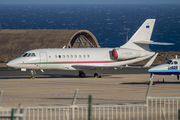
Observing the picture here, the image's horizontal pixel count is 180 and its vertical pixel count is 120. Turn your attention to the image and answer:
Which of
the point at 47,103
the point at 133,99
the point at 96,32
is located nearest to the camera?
the point at 47,103

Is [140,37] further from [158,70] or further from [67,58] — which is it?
[158,70]

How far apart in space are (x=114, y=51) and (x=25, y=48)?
21.1m

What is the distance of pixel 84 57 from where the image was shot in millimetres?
32094

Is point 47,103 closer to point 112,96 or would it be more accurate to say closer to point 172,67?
point 112,96

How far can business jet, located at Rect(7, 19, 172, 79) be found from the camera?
30.8m

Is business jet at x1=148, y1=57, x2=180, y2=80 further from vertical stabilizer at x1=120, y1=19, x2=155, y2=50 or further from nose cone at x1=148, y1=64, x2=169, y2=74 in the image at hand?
vertical stabilizer at x1=120, y1=19, x2=155, y2=50

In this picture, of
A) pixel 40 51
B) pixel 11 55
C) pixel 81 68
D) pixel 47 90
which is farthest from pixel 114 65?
pixel 11 55

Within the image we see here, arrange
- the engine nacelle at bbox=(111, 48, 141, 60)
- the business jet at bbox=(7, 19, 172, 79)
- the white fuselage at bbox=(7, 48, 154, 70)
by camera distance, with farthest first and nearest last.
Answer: the engine nacelle at bbox=(111, 48, 141, 60) < the business jet at bbox=(7, 19, 172, 79) < the white fuselage at bbox=(7, 48, 154, 70)

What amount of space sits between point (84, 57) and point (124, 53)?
358 cm

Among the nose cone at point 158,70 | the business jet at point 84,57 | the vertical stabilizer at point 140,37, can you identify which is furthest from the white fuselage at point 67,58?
the nose cone at point 158,70

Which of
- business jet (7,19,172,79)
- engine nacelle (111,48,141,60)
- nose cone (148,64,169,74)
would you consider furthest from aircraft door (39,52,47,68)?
nose cone (148,64,169,74)

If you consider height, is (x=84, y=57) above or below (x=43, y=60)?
above

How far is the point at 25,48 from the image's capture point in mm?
50438

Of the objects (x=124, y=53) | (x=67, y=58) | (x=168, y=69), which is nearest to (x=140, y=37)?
(x=124, y=53)
